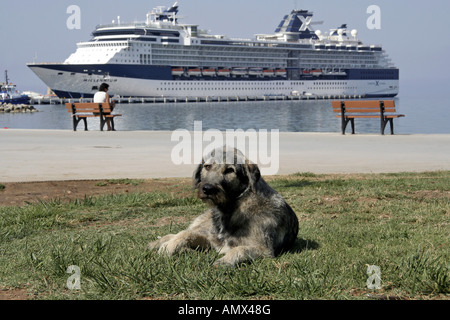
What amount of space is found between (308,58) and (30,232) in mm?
97170

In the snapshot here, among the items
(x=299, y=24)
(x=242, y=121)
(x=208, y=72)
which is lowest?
(x=242, y=121)

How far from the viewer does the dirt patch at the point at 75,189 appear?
257 inches

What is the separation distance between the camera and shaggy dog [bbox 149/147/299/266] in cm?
364

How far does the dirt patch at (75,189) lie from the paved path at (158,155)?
1.81 ft

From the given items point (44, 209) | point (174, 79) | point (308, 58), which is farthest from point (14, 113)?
point (44, 209)

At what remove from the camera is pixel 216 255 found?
3746 mm

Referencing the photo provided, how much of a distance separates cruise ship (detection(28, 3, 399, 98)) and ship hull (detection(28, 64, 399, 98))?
4.9 inches

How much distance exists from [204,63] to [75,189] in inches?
3243

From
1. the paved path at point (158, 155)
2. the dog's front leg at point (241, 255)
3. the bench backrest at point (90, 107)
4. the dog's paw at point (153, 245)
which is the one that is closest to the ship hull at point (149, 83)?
the bench backrest at point (90, 107)

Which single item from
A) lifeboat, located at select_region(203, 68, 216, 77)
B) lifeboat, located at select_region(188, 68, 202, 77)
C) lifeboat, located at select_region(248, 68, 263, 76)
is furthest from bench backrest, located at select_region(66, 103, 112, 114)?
lifeboat, located at select_region(248, 68, 263, 76)

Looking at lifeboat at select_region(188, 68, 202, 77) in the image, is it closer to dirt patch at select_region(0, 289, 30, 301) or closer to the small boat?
the small boat

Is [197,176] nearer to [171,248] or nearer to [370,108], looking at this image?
[171,248]

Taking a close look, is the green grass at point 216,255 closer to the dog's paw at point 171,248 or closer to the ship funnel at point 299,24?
the dog's paw at point 171,248

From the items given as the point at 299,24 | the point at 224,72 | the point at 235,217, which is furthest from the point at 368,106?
the point at 299,24
